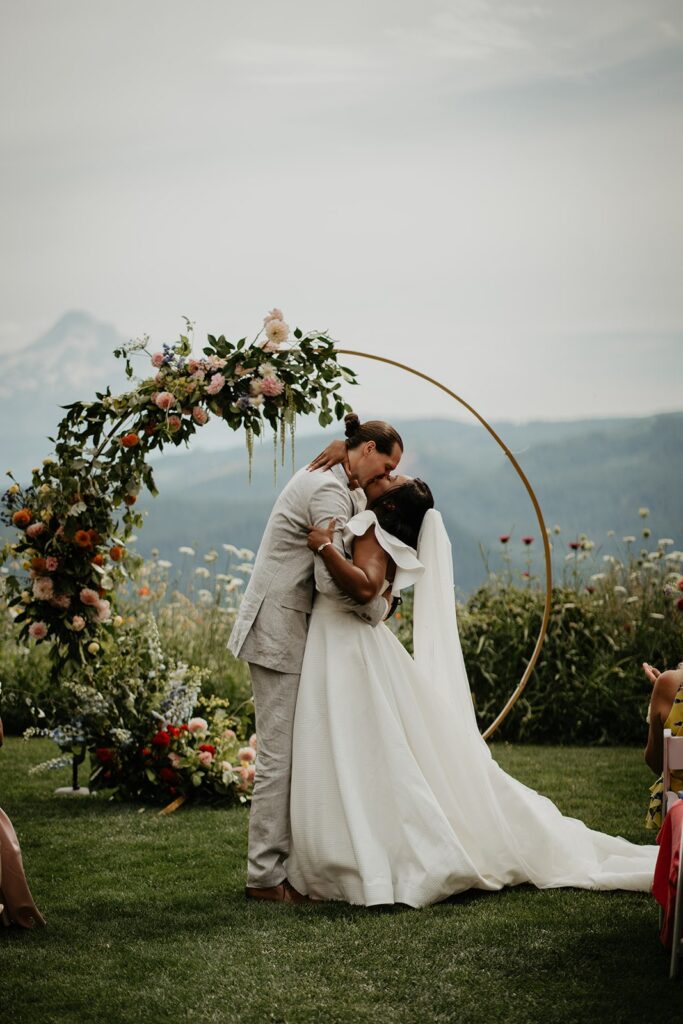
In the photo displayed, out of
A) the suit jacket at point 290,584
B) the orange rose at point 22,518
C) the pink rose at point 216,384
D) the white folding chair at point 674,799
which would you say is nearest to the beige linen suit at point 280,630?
the suit jacket at point 290,584

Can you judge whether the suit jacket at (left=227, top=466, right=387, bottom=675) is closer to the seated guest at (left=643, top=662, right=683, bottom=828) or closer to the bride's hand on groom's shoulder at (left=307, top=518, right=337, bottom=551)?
the bride's hand on groom's shoulder at (left=307, top=518, right=337, bottom=551)

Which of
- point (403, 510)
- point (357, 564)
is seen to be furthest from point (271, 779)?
point (403, 510)

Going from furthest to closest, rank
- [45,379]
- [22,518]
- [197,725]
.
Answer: [45,379], [197,725], [22,518]

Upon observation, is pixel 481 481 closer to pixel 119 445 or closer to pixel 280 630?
pixel 119 445

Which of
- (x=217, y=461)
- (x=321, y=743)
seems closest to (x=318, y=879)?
(x=321, y=743)

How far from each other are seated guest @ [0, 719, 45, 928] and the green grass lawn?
7cm

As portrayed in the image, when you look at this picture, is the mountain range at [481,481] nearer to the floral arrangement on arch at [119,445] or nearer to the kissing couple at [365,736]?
the floral arrangement on arch at [119,445]

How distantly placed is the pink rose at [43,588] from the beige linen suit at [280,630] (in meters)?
1.40

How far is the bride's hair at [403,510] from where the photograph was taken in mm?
4852

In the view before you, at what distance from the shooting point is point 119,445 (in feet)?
18.0

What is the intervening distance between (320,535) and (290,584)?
268 mm

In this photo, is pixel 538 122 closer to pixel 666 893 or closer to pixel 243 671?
pixel 243 671

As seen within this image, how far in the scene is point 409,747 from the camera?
4.67 meters

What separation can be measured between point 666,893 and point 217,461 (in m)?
40.9
